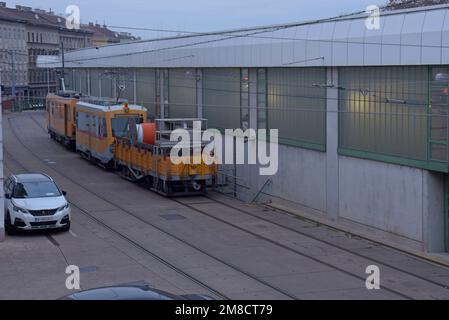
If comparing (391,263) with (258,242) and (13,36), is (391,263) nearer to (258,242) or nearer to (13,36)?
(258,242)

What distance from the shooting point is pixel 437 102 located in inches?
794

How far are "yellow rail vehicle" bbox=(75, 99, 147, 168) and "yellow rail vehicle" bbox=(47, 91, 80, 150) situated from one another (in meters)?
4.59

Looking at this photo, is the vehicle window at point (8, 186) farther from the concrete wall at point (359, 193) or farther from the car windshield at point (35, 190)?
the concrete wall at point (359, 193)

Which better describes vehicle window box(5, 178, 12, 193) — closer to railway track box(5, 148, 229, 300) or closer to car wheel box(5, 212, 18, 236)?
car wheel box(5, 212, 18, 236)

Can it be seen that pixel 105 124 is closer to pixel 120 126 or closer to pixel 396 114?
pixel 120 126

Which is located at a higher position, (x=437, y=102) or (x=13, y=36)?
(x=13, y=36)

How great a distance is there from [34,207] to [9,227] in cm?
108

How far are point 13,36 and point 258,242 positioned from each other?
66.0m

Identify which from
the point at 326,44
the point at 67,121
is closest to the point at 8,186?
the point at 326,44

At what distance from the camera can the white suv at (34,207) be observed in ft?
71.1

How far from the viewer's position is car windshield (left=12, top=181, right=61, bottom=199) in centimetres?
2242

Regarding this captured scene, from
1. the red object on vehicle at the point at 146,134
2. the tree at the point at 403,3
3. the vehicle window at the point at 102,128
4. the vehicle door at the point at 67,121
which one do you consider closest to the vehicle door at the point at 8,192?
the red object on vehicle at the point at 146,134

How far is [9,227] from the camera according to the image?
22.1 metres

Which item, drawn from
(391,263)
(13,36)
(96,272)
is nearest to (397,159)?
(391,263)
